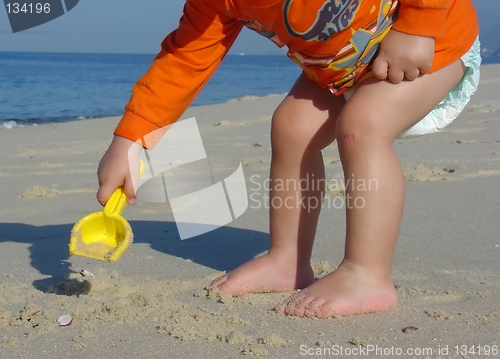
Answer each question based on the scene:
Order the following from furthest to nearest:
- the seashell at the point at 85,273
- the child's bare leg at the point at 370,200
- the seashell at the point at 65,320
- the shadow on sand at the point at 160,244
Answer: the shadow on sand at the point at 160,244 < the seashell at the point at 85,273 < the child's bare leg at the point at 370,200 < the seashell at the point at 65,320

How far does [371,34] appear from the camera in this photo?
1.47m

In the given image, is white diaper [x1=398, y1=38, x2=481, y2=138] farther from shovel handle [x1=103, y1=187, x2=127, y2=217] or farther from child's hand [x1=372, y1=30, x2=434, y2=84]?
shovel handle [x1=103, y1=187, x2=127, y2=217]

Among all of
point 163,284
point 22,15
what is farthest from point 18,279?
point 22,15

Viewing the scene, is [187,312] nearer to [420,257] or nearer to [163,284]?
[163,284]

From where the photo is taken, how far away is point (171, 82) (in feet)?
5.20

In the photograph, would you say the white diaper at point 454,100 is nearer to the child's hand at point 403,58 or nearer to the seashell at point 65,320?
the child's hand at point 403,58

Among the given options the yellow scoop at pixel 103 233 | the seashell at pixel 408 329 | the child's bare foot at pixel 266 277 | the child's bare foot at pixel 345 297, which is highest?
the yellow scoop at pixel 103 233

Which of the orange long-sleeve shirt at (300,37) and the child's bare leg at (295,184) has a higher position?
the orange long-sleeve shirt at (300,37)

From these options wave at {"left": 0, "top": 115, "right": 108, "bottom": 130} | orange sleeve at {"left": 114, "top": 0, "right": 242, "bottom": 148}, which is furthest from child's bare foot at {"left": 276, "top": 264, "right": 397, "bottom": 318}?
wave at {"left": 0, "top": 115, "right": 108, "bottom": 130}

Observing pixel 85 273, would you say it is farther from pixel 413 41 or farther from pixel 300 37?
pixel 413 41

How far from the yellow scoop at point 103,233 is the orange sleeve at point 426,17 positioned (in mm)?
791

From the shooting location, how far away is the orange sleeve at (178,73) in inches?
61.9

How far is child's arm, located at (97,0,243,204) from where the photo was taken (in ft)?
5.14

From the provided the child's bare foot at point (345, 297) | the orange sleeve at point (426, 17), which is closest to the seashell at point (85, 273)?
the child's bare foot at point (345, 297)
